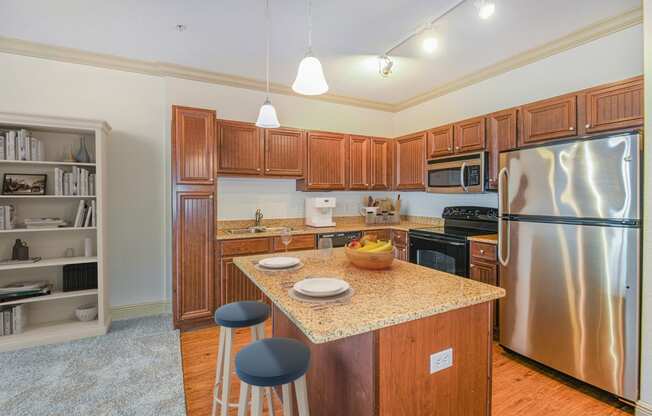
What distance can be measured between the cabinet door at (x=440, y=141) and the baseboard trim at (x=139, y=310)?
356 cm

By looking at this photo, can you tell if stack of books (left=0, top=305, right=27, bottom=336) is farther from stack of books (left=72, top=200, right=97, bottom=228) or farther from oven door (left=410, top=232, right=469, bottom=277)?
oven door (left=410, top=232, right=469, bottom=277)

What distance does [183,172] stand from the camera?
3.10 m

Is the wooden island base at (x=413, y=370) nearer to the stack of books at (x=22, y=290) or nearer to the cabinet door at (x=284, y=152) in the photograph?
the cabinet door at (x=284, y=152)

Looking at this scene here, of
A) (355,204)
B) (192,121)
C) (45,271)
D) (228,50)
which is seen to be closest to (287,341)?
(192,121)

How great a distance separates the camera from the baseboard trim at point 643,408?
5.88ft

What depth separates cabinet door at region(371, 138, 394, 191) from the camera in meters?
4.41

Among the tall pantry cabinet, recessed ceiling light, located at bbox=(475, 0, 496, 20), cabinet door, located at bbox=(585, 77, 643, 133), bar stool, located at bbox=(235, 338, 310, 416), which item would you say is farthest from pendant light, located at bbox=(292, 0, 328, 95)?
cabinet door, located at bbox=(585, 77, 643, 133)

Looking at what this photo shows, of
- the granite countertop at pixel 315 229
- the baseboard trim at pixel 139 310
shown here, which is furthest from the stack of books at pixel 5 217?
the granite countertop at pixel 315 229

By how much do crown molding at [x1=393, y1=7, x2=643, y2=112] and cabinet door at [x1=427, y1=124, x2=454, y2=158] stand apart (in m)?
0.63

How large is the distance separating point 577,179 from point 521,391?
1.48m

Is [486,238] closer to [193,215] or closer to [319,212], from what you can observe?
[319,212]

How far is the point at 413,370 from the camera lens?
123 cm

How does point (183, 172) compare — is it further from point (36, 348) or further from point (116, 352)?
point (36, 348)

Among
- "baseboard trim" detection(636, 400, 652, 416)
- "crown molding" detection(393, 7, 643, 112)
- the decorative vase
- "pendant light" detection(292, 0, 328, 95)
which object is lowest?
"baseboard trim" detection(636, 400, 652, 416)
